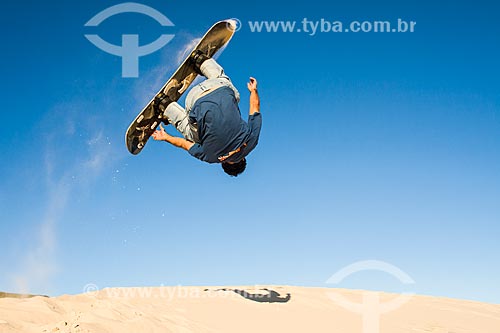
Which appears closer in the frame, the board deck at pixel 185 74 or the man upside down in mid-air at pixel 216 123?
the man upside down in mid-air at pixel 216 123

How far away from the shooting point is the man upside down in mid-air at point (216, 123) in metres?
5.71

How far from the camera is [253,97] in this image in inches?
246

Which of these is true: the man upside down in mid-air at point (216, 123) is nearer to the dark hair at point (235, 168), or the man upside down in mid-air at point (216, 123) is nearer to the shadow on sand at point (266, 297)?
the dark hair at point (235, 168)

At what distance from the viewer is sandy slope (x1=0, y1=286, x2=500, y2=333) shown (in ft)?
23.7

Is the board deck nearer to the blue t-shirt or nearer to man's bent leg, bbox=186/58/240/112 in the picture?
man's bent leg, bbox=186/58/240/112

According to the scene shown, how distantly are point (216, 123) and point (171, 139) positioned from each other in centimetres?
98

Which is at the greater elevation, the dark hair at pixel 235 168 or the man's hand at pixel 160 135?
the man's hand at pixel 160 135

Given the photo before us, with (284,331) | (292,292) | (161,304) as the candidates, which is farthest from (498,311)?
(161,304)

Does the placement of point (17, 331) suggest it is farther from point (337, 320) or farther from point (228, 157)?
point (337, 320)

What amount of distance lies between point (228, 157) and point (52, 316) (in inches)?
159

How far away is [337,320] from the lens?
10.4 m

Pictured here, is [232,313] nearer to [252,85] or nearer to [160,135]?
[160,135]

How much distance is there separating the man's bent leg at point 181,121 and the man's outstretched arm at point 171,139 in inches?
4.1

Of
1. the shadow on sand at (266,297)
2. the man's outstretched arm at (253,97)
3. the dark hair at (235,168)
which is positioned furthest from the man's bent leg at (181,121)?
the shadow on sand at (266,297)
